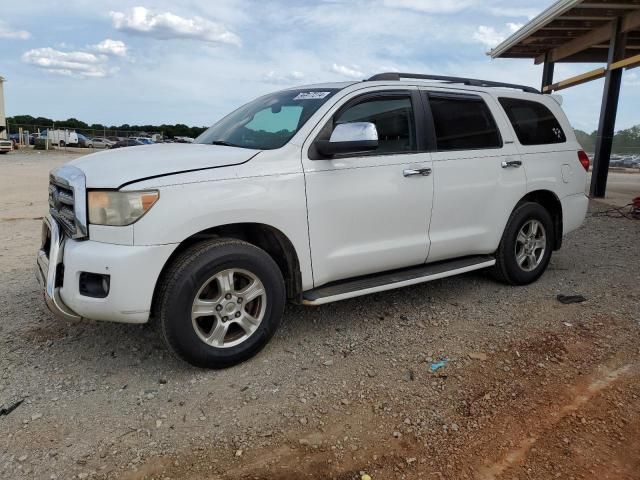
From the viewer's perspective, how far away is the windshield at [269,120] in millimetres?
3941

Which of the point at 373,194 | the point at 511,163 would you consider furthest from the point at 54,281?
the point at 511,163

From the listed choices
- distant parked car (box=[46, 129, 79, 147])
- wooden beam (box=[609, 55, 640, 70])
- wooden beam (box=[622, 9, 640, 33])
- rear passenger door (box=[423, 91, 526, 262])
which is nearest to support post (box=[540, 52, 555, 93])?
wooden beam (box=[609, 55, 640, 70])

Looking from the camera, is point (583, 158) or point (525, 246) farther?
point (583, 158)

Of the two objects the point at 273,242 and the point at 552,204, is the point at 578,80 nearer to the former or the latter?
the point at 552,204

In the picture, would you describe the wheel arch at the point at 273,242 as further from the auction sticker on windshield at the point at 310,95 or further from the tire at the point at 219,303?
the auction sticker on windshield at the point at 310,95

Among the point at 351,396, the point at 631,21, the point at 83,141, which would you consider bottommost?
the point at 351,396

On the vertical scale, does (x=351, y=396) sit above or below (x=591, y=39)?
below

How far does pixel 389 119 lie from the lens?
14.0 feet

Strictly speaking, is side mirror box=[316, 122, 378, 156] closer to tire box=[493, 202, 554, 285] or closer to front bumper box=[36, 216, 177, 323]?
front bumper box=[36, 216, 177, 323]

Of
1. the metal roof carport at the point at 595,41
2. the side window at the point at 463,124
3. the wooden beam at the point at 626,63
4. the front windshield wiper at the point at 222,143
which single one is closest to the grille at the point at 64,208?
the front windshield wiper at the point at 222,143

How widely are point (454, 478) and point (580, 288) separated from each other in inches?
135

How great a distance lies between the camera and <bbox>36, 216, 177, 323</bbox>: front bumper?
314 centimetres

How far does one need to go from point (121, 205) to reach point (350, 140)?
1.53m

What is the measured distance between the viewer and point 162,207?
3.20 metres
